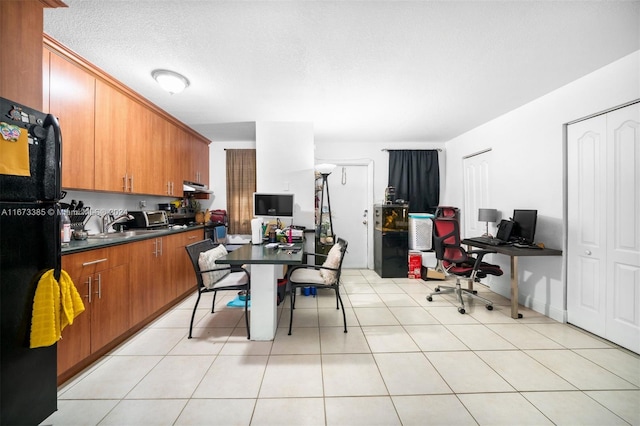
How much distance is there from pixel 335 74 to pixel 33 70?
2.16 meters

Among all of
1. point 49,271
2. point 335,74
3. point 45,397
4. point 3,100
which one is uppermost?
point 335,74

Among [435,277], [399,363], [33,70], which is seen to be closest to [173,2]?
[33,70]

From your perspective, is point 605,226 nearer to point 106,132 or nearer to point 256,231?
point 256,231

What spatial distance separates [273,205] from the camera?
343 cm

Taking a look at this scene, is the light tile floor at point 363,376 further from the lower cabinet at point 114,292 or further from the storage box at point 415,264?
the storage box at point 415,264

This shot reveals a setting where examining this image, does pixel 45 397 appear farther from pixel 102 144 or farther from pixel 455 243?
pixel 455 243

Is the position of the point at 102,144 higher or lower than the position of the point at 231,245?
higher

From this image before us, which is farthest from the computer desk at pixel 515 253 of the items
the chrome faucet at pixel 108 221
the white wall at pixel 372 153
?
the chrome faucet at pixel 108 221

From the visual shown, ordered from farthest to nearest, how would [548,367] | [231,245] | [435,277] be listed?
[231,245] → [435,277] → [548,367]

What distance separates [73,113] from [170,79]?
2.86 ft

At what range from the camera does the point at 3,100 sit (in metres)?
1.15

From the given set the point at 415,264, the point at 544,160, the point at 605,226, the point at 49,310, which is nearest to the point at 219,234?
the point at 49,310

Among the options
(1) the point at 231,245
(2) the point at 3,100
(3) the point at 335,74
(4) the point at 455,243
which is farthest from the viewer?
(1) the point at 231,245

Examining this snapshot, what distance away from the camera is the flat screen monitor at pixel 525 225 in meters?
2.86
